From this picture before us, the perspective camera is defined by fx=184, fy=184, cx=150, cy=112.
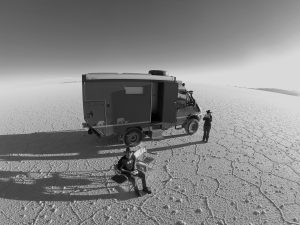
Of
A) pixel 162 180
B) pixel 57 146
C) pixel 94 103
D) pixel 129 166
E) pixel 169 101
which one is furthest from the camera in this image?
pixel 169 101

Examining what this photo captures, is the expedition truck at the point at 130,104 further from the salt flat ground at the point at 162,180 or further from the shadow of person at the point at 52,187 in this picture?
the shadow of person at the point at 52,187

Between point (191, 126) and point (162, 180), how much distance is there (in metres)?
4.37

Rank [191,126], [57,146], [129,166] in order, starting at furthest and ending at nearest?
1. [191,126]
2. [57,146]
3. [129,166]

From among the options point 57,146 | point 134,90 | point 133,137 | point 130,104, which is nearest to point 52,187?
point 57,146

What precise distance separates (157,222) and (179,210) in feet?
2.12

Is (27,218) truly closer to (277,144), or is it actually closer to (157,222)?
(157,222)

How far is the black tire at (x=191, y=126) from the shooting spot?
9.38m

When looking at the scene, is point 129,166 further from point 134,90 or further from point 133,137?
point 134,90

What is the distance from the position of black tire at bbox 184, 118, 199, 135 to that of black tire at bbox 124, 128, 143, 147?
2525mm

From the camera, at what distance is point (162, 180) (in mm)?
5699

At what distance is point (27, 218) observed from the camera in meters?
4.29

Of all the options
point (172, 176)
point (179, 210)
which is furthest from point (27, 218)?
point (172, 176)

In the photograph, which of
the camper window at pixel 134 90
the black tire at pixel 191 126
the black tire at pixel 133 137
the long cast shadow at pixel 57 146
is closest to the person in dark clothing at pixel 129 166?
the long cast shadow at pixel 57 146

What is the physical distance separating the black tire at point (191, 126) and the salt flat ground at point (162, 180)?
1.19ft
